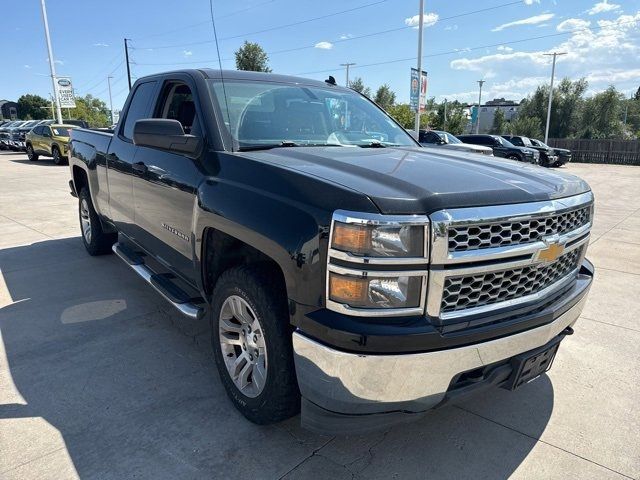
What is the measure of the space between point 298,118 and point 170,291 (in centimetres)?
151

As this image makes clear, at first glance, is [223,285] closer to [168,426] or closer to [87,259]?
[168,426]

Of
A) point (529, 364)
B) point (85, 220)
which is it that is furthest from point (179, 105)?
point (85, 220)

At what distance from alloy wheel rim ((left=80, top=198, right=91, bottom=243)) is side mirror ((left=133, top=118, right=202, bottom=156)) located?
11.1ft

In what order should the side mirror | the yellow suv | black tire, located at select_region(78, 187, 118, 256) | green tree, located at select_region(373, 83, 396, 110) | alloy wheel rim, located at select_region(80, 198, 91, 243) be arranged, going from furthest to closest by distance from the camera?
green tree, located at select_region(373, 83, 396, 110), the yellow suv, alloy wheel rim, located at select_region(80, 198, 91, 243), black tire, located at select_region(78, 187, 118, 256), the side mirror

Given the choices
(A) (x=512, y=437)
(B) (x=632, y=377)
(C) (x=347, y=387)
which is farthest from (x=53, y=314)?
(B) (x=632, y=377)

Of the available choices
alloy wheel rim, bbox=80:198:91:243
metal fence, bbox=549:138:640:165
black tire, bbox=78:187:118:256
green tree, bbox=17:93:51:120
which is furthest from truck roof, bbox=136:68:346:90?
green tree, bbox=17:93:51:120

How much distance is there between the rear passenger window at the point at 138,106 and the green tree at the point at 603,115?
5174 centimetres

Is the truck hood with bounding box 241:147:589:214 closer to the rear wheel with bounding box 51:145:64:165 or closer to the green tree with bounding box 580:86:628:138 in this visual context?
the rear wheel with bounding box 51:145:64:165

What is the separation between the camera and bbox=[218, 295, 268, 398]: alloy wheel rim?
248cm

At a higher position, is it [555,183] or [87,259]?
[555,183]

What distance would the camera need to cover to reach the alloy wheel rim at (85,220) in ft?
19.3

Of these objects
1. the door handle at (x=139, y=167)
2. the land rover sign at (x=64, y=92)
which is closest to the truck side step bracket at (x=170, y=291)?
the door handle at (x=139, y=167)

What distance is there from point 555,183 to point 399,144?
1386 millimetres

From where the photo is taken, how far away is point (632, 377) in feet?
10.6
